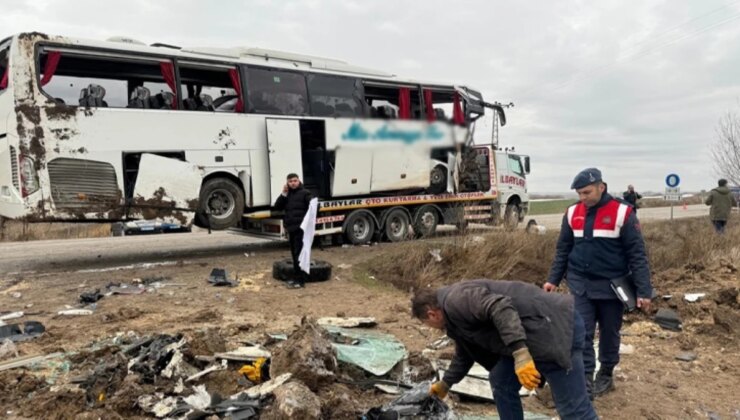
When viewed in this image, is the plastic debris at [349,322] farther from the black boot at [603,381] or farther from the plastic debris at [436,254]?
the plastic debris at [436,254]

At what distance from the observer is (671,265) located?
36.2ft

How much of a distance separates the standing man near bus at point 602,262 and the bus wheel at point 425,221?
8663mm

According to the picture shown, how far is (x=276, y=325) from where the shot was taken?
6465mm

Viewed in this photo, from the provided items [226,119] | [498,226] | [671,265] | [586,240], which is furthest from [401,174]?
[586,240]

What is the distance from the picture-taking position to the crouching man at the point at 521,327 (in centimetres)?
287

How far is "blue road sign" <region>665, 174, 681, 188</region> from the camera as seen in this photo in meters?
21.1

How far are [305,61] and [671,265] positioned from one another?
8.47 meters

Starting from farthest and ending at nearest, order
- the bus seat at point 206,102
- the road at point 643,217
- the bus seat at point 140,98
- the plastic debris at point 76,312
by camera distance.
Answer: the road at point 643,217 → the bus seat at point 206,102 → the bus seat at point 140,98 → the plastic debris at point 76,312

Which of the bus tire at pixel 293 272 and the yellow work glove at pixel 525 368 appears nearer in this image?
the yellow work glove at pixel 525 368

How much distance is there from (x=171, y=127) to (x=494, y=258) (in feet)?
21.4

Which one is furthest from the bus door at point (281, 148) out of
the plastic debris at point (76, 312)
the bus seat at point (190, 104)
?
the plastic debris at point (76, 312)

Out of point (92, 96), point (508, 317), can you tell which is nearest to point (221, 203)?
point (92, 96)

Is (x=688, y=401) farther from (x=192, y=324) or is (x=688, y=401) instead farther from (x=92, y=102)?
(x=92, y=102)

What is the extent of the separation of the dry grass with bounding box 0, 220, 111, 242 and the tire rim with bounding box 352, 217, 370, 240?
36.4 feet
